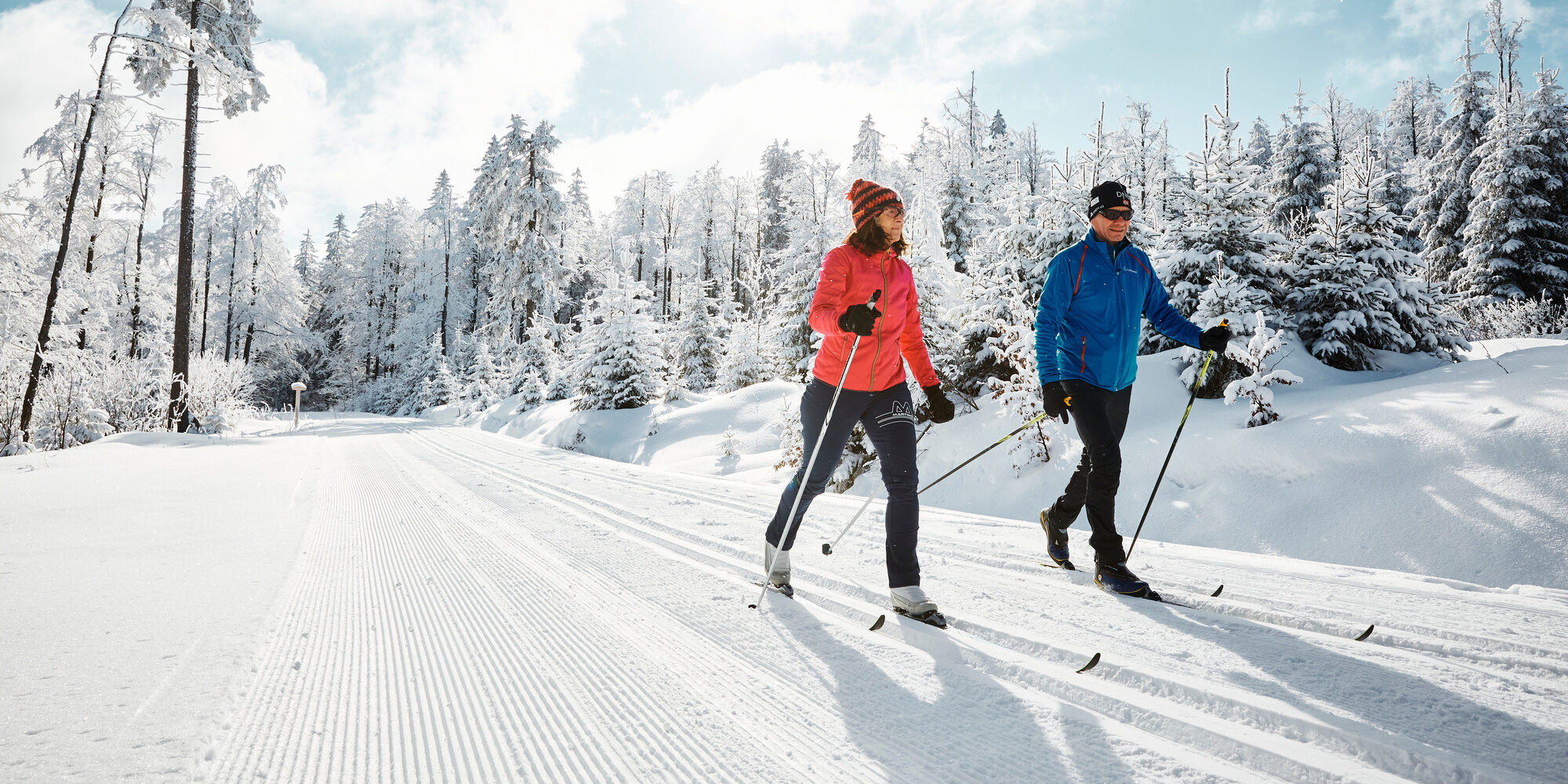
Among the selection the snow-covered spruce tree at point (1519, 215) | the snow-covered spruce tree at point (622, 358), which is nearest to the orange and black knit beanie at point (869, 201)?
the snow-covered spruce tree at point (622, 358)

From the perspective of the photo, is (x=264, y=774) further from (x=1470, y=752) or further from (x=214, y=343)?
(x=214, y=343)

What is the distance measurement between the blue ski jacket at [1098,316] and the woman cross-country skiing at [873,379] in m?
0.75

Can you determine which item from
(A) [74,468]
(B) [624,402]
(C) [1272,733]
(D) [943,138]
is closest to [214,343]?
(B) [624,402]

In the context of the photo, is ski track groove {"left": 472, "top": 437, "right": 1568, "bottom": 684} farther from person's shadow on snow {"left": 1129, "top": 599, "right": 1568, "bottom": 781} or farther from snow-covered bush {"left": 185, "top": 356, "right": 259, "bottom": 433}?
snow-covered bush {"left": 185, "top": 356, "right": 259, "bottom": 433}

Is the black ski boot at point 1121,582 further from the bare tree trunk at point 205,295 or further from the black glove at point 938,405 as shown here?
the bare tree trunk at point 205,295

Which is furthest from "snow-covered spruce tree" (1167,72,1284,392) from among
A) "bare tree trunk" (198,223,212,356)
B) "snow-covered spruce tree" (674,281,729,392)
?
"bare tree trunk" (198,223,212,356)

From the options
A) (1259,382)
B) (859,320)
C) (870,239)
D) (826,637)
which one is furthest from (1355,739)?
(1259,382)

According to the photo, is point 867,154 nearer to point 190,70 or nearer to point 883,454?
point 190,70

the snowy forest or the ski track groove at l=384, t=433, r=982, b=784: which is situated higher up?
the snowy forest

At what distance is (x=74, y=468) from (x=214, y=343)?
116 ft

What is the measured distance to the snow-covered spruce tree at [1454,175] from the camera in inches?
875

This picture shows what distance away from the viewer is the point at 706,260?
44125 mm

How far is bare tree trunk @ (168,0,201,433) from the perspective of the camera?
539 inches

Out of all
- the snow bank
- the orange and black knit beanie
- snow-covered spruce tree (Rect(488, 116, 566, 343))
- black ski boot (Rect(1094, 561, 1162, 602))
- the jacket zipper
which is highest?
snow-covered spruce tree (Rect(488, 116, 566, 343))
